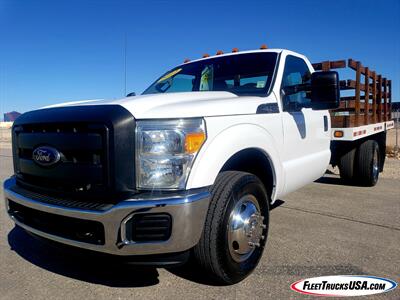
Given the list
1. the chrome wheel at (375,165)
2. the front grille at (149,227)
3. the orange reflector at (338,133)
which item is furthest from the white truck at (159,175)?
the chrome wheel at (375,165)

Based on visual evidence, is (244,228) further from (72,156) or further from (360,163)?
(360,163)

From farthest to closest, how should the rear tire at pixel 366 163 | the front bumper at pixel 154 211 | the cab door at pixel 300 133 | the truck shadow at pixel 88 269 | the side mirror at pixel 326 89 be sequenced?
the rear tire at pixel 366 163 < the cab door at pixel 300 133 < the side mirror at pixel 326 89 < the truck shadow at pixel 88 269 < the front bumper at pixel 154 211

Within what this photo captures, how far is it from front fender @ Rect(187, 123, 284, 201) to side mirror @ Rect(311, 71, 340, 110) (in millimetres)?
559

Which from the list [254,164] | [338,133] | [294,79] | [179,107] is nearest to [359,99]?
[338,133]

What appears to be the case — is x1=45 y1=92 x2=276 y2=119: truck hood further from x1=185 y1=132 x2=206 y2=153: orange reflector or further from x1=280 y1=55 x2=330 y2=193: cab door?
x1=280 y1=55 x2=330 y2=193: cab door

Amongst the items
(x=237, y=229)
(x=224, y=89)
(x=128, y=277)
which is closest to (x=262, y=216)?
(x=237, y=229)

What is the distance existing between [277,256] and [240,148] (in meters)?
1.25

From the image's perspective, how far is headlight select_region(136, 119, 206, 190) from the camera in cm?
216

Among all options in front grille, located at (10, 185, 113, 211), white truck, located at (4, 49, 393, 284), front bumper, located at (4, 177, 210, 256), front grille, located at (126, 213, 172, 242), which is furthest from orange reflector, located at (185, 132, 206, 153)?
front grille, located at (10, 185, 113, 211)

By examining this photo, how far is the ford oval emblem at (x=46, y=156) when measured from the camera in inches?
94.4

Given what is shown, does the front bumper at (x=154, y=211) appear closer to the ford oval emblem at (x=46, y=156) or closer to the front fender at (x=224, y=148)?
the front fender at (x=224, y=148)

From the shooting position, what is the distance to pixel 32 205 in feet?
8.26

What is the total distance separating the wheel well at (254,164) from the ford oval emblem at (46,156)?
121cm

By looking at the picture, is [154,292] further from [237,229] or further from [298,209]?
[298,209]
